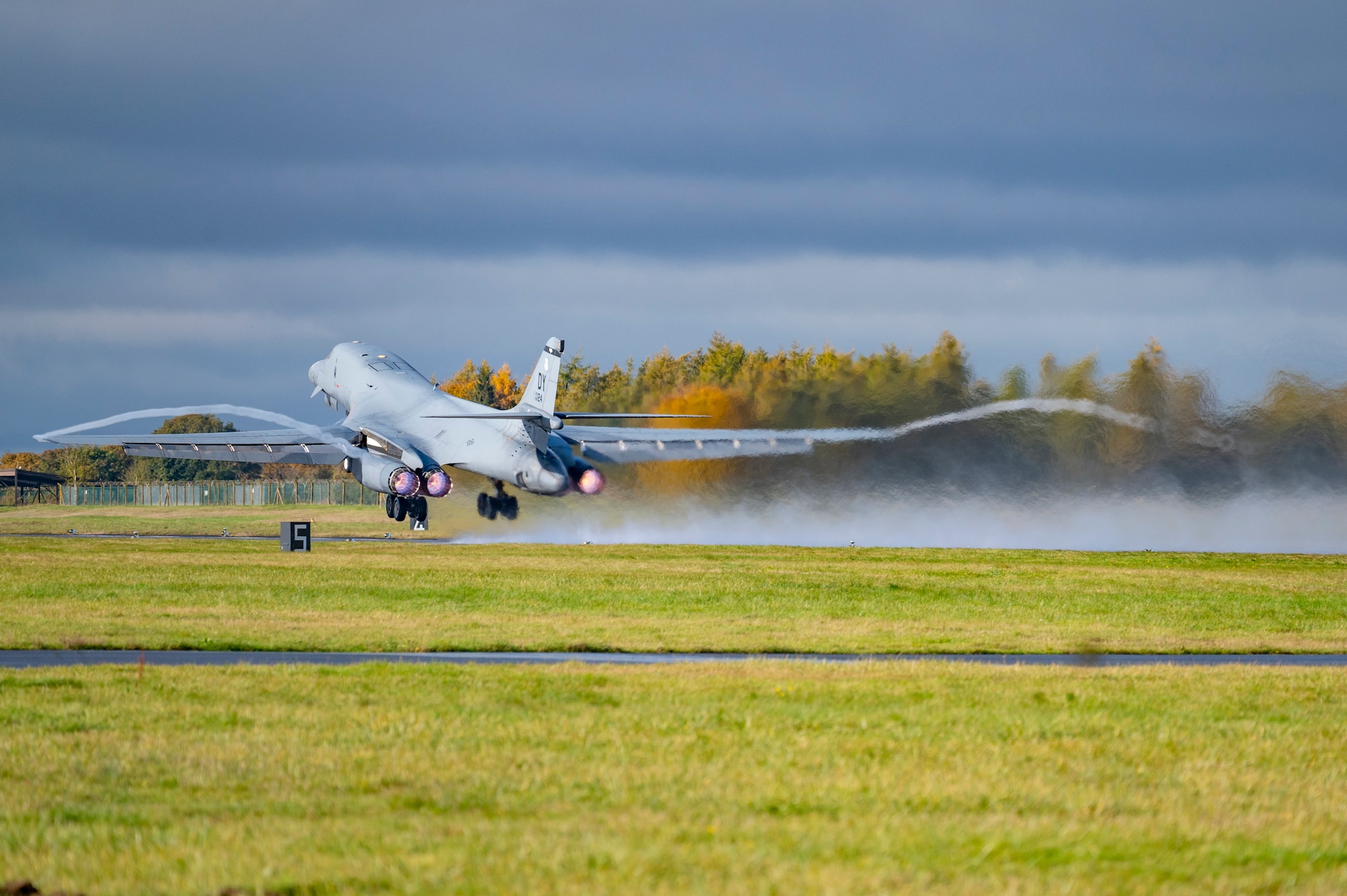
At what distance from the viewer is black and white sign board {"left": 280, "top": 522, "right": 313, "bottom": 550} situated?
50250 mm

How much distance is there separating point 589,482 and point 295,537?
11.0m

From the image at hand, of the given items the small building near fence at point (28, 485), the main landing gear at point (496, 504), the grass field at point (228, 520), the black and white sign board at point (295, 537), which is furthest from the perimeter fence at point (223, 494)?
the black and white sign board at point (295, 537)

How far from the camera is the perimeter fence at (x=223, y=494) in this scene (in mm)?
112562

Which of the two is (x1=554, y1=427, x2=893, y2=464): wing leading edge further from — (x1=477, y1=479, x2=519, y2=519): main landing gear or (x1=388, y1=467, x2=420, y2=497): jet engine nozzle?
(x1=388, y1=467, x2=420, y2=497): jet engine nozzle

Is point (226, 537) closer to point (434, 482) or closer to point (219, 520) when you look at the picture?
point (434, 482)

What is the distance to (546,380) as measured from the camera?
52.7 meters

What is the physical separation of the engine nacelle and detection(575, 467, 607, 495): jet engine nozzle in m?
6.72

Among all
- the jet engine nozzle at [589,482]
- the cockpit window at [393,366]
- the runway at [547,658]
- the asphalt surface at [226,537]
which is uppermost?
the cockpit window at [393,366]

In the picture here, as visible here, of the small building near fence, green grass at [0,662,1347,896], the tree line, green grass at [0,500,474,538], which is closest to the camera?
green grass at [0,662,1347,896]

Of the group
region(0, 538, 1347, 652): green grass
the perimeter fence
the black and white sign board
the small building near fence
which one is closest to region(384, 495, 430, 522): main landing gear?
region(0, 538, 1347, 652): green grass

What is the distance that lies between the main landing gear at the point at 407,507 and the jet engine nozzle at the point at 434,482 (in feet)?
5.04

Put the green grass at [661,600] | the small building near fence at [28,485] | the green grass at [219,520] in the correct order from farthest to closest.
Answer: the small building near fence at [28,485]
the green grass at [219,520]
the green grass at [661,600]

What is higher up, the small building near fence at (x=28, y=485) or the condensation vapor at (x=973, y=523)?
the small building near fence at (x=28, y=485)

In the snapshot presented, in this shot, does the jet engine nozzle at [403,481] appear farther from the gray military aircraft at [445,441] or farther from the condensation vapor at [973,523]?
the condensation vapor at [973,523]
